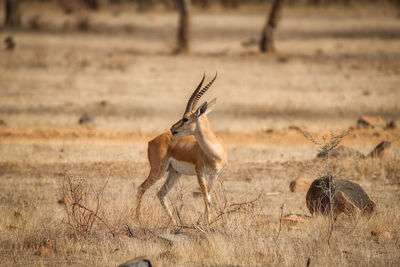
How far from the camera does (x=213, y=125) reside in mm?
15273

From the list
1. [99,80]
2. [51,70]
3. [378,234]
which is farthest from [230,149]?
[51,70]

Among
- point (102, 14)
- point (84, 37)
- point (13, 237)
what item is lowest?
point (13, 237)

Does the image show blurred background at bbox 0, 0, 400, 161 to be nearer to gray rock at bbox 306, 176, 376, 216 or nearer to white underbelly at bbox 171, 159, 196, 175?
white underbelly at bbox 171, 159, 196, 175

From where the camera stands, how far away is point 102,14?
40.7 meters

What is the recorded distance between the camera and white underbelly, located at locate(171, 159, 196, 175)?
26.5ft

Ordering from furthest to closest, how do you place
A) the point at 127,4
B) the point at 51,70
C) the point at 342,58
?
1. the point at 127,4
2. the point at 342,58
3. the point at 51,70

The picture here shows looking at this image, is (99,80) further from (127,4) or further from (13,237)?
(127,4)

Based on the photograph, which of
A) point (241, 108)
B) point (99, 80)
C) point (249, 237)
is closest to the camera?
point (249, 237)

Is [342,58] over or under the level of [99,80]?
over

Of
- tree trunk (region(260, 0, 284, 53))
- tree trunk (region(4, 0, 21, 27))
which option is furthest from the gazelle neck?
tree trunk (region(4, 0, 21, 27))

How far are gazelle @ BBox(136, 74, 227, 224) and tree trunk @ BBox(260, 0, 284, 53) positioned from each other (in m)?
17.9

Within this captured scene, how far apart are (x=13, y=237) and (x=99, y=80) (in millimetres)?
13912

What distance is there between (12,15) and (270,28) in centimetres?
1414

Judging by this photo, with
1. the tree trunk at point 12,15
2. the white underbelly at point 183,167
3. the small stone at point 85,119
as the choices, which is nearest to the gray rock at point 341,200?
the white underbelly at point 183,167
